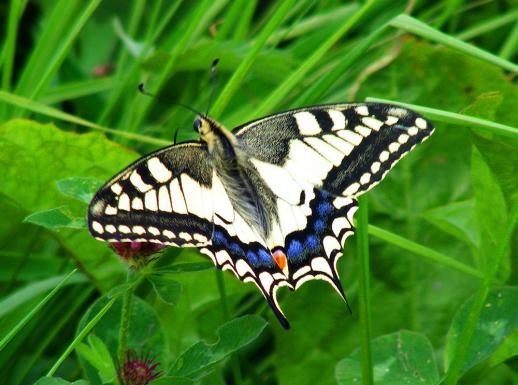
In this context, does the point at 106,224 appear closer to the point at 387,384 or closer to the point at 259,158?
the point at 259,158

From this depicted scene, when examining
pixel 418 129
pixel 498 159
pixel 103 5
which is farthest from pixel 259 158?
pixel 103 5

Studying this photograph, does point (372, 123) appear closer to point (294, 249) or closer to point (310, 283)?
point (294, 249)

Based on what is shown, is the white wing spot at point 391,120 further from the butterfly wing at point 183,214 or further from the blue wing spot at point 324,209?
the butterfly wing at point 183,214

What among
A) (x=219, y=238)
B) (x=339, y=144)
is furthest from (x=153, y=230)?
(x=339, y=144)

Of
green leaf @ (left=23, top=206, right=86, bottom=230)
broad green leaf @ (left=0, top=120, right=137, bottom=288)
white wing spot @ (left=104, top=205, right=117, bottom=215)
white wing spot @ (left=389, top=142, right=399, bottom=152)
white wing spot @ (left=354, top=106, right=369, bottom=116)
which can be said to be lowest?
white wing spot @ (left=389, top=142, right=399, bottom=152)

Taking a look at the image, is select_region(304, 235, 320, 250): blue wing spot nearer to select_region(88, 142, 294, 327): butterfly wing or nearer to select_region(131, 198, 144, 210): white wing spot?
select_region(88, 142, 294, 327): butterfly wing

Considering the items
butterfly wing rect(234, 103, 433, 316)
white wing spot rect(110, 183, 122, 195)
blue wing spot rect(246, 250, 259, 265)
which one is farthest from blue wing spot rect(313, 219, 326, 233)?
white wing spot rect(110, 183, 122, 195)

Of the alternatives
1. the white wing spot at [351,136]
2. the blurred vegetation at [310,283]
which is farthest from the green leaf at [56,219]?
the white wing spot at [351,136]
